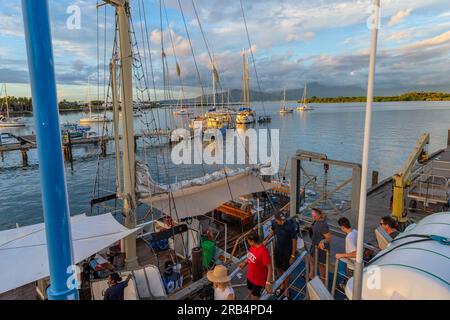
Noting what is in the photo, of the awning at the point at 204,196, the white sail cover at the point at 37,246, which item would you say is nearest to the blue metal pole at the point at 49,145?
the white sail cover at the point at 37,246

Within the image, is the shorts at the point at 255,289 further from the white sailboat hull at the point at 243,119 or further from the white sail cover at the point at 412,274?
the white sailboat hull at the point at 243,119

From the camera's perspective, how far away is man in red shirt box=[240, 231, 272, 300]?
17.1 feet

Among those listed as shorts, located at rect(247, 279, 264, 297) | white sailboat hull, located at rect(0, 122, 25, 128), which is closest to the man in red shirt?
shorts, located at rect(247, 279, 264, 297)

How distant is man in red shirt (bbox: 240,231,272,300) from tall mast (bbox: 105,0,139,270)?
4957 millimetres

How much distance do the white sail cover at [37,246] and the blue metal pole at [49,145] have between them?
5087 mm

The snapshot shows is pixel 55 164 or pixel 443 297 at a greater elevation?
pixel 55 164

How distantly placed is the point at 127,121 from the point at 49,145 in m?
6.87

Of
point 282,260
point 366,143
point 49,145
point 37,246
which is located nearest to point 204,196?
point 37,246

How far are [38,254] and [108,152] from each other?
46.2 meters

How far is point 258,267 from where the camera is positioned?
17.4 feet

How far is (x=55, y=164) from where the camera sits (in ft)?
7.39
